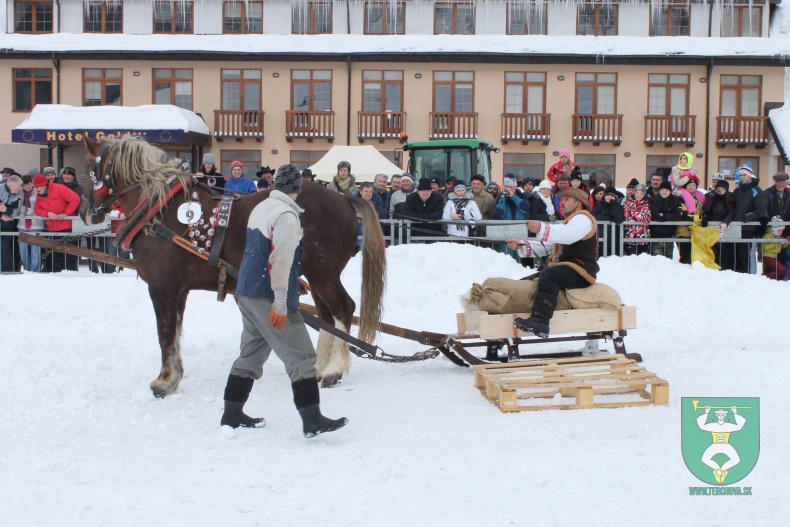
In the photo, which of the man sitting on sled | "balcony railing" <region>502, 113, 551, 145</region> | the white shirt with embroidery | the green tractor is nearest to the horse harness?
the man sitting on sled

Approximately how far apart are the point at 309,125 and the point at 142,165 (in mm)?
23403

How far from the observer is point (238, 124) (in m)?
30.6

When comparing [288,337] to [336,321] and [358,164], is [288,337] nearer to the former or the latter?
[336,321]

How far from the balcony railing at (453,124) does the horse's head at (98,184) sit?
2329 centimetres

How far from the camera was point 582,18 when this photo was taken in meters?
32.5

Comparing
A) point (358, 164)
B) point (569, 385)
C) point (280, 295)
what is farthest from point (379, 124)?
point (280, 295)

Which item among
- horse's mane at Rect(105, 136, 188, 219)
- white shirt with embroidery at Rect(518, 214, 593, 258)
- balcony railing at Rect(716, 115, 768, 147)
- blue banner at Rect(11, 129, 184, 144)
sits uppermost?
balcony railing at Rect(716, 115, 768, 147)

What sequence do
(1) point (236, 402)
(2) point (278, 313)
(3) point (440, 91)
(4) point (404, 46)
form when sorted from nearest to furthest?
(2) point (278, 313) < (1) point (236, 402) < (4) point (404, 46) < (3) point (440, 91)

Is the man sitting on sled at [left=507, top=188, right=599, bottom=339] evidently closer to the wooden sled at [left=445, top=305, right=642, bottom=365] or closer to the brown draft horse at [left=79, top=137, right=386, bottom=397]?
the wooden sled at [left=445, top=305, right=642, bottom=365]

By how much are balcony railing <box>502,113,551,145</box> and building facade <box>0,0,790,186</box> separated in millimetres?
47

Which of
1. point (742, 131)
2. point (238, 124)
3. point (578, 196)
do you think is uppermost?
point (238, 124)

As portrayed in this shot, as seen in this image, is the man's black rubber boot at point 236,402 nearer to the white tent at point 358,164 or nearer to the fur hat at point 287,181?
the fur hat at point 287,181

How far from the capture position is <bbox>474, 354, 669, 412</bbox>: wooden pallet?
6.52 metres

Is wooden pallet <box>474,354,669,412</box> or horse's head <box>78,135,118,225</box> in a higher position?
horse's head <box>78,135,118,225</box>
